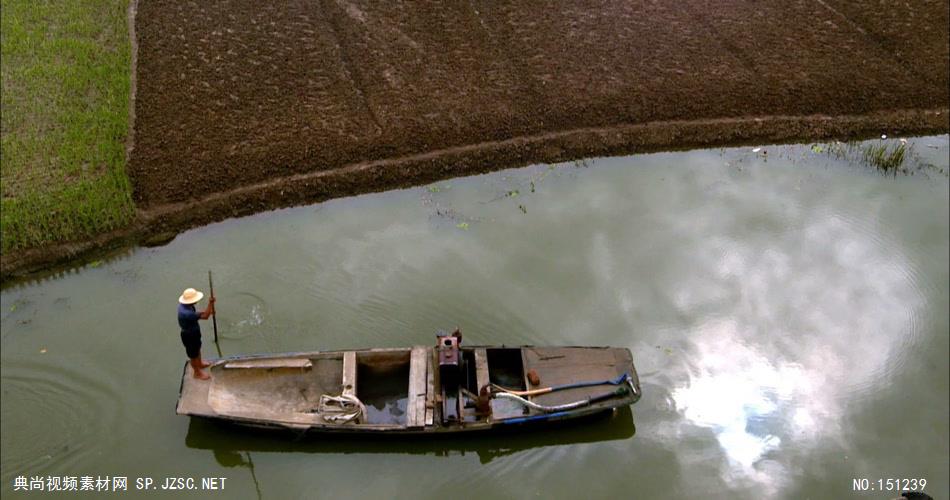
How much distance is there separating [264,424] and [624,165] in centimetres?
766

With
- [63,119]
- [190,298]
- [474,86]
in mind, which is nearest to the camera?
[190,298]

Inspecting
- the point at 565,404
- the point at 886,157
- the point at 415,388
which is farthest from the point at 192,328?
the point at 886,157

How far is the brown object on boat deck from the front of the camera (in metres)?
8.47

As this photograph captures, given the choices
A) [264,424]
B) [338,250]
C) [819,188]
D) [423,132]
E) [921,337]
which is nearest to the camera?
[264,424]

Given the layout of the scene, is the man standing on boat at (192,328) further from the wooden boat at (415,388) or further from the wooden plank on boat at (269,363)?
the wooden plank on boat at (269,363)

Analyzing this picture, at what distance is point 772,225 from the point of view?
36.5ft

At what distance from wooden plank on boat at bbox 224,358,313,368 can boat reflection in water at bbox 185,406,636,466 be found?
0.70 meters

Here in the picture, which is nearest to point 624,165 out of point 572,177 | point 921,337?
point 572,177

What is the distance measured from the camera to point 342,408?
8273mm

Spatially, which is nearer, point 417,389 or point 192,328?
point 192,328

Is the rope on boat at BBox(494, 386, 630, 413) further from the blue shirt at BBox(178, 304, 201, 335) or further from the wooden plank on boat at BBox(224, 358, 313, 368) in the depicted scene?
the blue shirt at BBox(178, 304, 201, 335)

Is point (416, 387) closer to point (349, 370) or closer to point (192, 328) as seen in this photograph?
point (349, 370)

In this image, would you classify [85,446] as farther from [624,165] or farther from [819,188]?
[819,188]

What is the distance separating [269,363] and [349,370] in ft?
3.14
